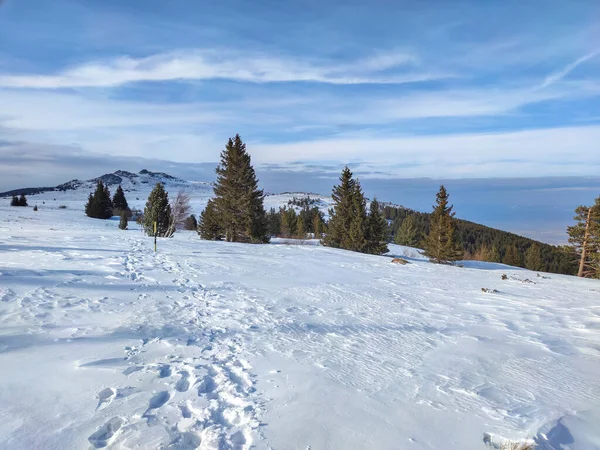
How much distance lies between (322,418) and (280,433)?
0.49 metres

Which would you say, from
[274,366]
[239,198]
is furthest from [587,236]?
[274,366]

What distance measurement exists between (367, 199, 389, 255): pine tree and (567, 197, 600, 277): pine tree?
15.1 metres

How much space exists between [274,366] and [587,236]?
1312 inches

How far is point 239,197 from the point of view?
96.0 ft

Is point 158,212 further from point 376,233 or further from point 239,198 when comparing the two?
Answer: point 376,233

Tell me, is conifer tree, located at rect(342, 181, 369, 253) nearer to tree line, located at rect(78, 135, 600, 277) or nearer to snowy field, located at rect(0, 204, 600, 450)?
tree line, located at rect(78, 135, 600, 277)

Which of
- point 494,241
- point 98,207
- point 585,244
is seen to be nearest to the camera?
point 585,244

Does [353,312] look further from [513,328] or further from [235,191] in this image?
[235,191]

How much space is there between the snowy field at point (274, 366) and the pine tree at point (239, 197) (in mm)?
19762

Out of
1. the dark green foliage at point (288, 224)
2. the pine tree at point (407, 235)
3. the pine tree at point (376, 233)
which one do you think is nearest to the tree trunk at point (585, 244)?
the pine tree at point (376, 233)

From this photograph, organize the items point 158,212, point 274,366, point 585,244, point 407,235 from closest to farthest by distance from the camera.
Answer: point 274,366, point 158,212, point 585,244, point 407,235

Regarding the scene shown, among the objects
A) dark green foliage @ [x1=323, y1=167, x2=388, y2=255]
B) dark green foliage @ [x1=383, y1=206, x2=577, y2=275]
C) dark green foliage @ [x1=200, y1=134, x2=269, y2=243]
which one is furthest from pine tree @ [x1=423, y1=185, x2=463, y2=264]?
dark green foliage @ [x1=383, y1=206, x2=577, y2=275]

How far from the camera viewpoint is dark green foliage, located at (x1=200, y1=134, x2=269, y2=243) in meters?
29.2

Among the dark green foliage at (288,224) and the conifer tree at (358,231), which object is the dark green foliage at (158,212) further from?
the dark green foliage at (288,224)
